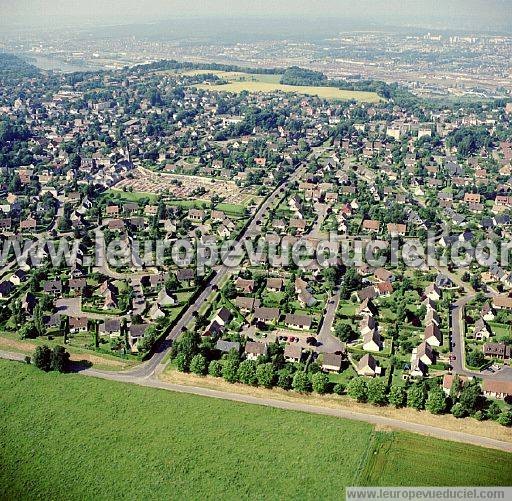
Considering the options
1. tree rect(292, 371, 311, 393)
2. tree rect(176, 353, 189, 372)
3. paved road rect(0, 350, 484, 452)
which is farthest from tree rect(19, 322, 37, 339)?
tree rect(292, 371, 311, 393)

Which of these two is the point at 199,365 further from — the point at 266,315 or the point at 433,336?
the point at 433,336

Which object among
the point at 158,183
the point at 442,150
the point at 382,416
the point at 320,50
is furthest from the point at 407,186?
the point at 320,50

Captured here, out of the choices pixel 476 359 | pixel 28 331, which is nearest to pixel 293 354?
pixel 476 359

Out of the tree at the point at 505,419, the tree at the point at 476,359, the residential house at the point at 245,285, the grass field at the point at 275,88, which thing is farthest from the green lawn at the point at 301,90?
the tree at the point at 505,419

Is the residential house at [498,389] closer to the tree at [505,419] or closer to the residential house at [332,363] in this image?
the tree at [505,419]

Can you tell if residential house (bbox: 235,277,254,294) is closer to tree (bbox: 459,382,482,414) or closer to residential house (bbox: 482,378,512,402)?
tree (bbox: 459,382,482,414)

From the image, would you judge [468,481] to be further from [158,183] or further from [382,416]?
[158,183]
